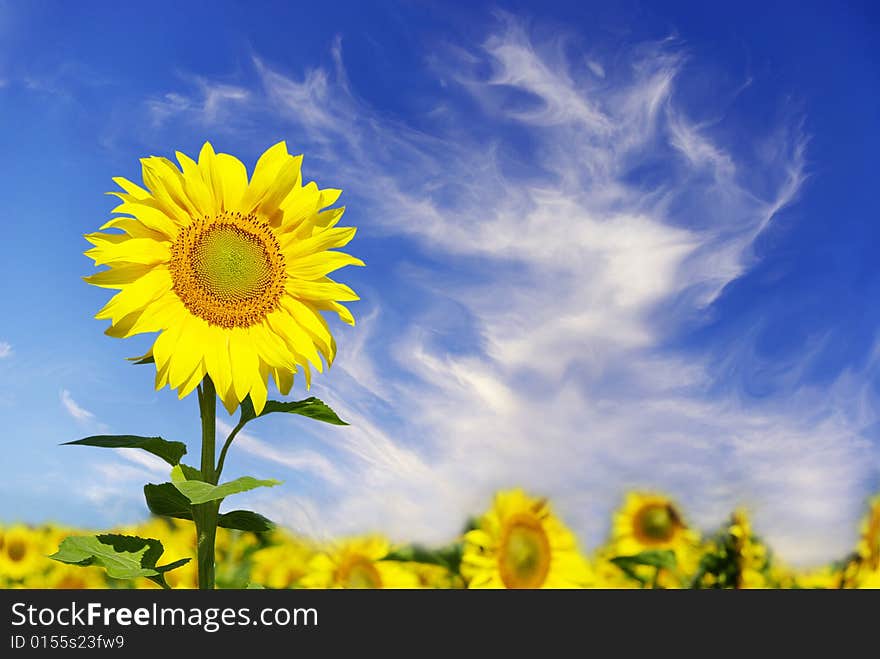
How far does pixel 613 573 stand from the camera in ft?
10.0

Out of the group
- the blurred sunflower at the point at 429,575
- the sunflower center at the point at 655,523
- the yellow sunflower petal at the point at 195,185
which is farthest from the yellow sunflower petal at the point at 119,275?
the sunflower center at the point at 655,523

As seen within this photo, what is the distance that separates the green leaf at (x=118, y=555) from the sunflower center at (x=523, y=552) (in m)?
0.97

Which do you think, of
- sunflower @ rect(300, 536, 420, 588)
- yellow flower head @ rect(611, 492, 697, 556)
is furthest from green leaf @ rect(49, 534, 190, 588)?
yellow flower head @ rect(611, 492, 697, 556)

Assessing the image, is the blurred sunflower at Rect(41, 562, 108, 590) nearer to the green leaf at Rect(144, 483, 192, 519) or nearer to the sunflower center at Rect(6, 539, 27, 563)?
the sunflower center at Rect(6, 539, 27, 563)

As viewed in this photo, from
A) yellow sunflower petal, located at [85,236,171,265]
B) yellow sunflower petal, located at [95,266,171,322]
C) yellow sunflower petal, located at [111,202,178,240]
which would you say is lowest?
yellow sunflower petal, located at [95,266,171,322]

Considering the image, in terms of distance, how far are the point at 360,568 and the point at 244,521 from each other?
41 cm

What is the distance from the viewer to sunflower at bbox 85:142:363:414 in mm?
2775

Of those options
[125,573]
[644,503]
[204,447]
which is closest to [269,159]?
[204,447]

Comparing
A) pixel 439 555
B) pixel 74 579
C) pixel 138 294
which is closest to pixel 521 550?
pixel 439 555

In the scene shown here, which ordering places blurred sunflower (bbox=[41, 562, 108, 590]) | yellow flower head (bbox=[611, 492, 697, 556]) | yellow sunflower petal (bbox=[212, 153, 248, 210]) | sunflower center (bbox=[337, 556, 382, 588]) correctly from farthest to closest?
1. blurred sunflower (bbox=[41, 562, 108, 590])
2. yellow flower head (bbox=[611, 492, 697, 556])
3. yellow sunflower petal (bbox=[212, 153, 248, 210])
4. sunflower center (bbox=[337, 556, 382, 588])

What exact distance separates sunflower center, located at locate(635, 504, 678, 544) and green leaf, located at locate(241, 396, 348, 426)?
169 centimetres

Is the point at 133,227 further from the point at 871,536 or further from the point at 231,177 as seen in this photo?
the point at 871,536

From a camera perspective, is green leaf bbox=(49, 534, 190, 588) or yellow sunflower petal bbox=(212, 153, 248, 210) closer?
green leaf bbox=(49, 534, 190, 588)
